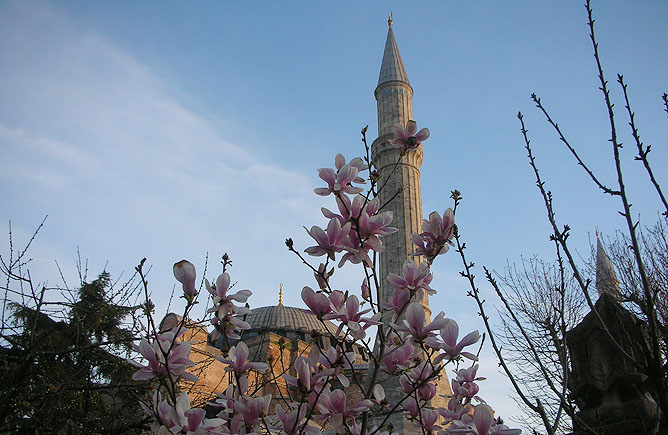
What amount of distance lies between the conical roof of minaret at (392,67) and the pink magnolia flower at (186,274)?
76.0 feet

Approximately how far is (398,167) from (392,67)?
18.7 ft

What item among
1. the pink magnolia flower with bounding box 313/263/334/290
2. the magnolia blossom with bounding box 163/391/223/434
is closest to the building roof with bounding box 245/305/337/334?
the pink magnolia flower with bounding box 313/263/334/290

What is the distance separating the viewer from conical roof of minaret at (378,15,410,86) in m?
23.8

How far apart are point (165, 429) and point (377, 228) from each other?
2.95 ft

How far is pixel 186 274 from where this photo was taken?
1572mm

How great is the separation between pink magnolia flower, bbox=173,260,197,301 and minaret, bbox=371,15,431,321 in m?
16.7

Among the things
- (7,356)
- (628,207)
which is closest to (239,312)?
(628,207)

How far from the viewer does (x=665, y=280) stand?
992 centimetres

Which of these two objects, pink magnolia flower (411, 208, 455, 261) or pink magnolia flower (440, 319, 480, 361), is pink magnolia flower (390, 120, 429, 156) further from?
pink magnolia flower (440, 319, 480, 361)

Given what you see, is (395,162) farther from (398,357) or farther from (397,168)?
(398,357)

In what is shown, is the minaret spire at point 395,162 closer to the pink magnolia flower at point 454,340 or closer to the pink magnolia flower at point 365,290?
the pink magnolia flower at point 365,290

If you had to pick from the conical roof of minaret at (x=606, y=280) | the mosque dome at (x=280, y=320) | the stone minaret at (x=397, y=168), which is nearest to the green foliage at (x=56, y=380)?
the conical roof of minaret at (x=606, y=280)

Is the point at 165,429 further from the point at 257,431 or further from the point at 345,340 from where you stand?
the point at 345,340

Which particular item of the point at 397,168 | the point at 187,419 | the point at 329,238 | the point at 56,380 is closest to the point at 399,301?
the point at 329,238
